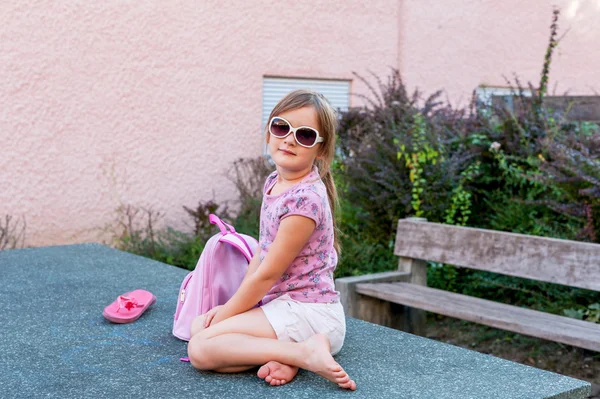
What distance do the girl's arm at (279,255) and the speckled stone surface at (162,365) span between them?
0.33 metres

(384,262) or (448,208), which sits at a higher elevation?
(448,208)

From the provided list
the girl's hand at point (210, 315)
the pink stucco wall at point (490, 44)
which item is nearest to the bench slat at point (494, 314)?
the girl's hand at point (210, 315)

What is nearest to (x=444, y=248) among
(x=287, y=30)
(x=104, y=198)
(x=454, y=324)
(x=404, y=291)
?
(x=404, y=291)

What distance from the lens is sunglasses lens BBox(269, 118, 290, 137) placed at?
298 cm

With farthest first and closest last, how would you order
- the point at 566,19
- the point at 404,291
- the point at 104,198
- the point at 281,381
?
the point at 566,19
the point at 104,198
the point at 404,291
the point at 281,381

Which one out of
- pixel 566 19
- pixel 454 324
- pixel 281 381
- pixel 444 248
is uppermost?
pixel 566 19

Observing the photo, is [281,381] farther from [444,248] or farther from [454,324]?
[454,324]

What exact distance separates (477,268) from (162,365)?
7.27ft

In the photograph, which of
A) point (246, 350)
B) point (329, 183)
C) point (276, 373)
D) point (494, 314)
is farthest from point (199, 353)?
point (494, 314)

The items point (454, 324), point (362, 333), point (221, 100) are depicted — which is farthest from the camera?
point (221, 100)

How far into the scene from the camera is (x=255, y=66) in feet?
26.7

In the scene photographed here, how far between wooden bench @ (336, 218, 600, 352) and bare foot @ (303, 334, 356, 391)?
56.3 inches

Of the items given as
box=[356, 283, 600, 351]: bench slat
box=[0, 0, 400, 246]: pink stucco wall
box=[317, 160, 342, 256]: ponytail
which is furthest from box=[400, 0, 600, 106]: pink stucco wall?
box=[317, 160, 342, 256]: ponytail

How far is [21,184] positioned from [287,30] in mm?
3270
